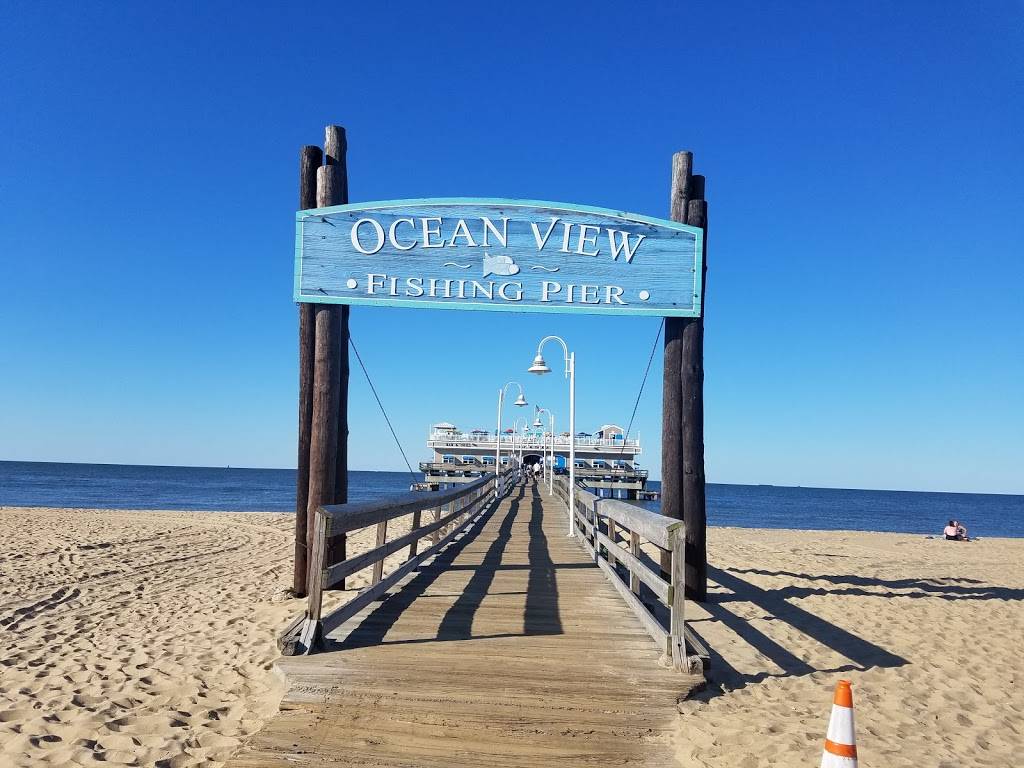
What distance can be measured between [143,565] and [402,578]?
7.49 metres

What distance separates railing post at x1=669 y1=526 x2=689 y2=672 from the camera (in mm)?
4547

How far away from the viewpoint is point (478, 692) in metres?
4.14

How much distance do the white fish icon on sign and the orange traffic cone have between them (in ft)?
19.0

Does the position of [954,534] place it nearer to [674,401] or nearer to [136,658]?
[674,401]

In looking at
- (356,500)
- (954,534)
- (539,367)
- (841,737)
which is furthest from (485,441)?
(841,737)

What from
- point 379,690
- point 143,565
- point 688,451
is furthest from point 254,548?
point 379,690

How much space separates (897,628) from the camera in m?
7.65

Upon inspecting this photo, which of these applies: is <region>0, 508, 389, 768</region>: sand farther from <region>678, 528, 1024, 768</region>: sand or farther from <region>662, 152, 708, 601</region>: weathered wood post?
<region>662, 152, 708, 601</region>: weathered wood post

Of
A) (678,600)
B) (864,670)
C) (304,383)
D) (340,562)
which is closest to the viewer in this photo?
(678,600)

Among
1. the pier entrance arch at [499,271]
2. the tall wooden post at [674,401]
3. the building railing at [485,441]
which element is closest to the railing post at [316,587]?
the pier entrance arch at [499,271]

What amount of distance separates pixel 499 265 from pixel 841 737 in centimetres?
596

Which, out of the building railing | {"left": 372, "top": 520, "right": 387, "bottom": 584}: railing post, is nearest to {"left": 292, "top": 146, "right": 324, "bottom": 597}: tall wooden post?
{"left": 372, "top": 520, "right": 387, "bottom": 584}: railing post

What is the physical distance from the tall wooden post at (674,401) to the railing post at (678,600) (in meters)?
2.57

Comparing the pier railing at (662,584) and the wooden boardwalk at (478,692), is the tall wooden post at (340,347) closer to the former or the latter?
the wooden boardwalk at (478,692)
